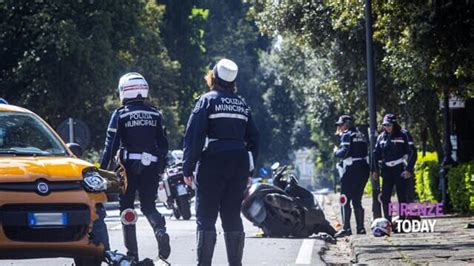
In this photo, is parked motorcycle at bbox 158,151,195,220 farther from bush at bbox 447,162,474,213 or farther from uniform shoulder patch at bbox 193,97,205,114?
uniform shoulder patch at bbox 193,97,205,114

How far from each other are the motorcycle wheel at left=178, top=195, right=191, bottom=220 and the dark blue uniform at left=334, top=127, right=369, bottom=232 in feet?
23.2

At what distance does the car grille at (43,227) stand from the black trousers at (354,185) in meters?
8.76

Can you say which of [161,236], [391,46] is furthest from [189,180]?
[391,46]

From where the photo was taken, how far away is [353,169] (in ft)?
62.1

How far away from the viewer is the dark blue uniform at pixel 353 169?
1881 cm

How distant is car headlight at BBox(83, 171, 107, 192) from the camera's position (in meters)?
10.9

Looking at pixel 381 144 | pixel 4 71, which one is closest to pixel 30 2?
pixel 4 71

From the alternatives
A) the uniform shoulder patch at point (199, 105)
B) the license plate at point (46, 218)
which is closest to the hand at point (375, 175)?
the uniform shoulder patch at point (199, 105)

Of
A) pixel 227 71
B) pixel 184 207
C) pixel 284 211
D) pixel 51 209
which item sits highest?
pixel 227 71

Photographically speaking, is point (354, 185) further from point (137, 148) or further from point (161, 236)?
point (161, 236)

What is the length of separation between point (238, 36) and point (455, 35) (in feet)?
198

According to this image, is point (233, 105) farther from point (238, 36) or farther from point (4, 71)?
point (238, 36)

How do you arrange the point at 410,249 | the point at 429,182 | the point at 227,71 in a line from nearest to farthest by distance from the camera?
the point at 227,71, the point at 410,249, the point at 429,182

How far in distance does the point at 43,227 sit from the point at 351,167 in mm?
9064
